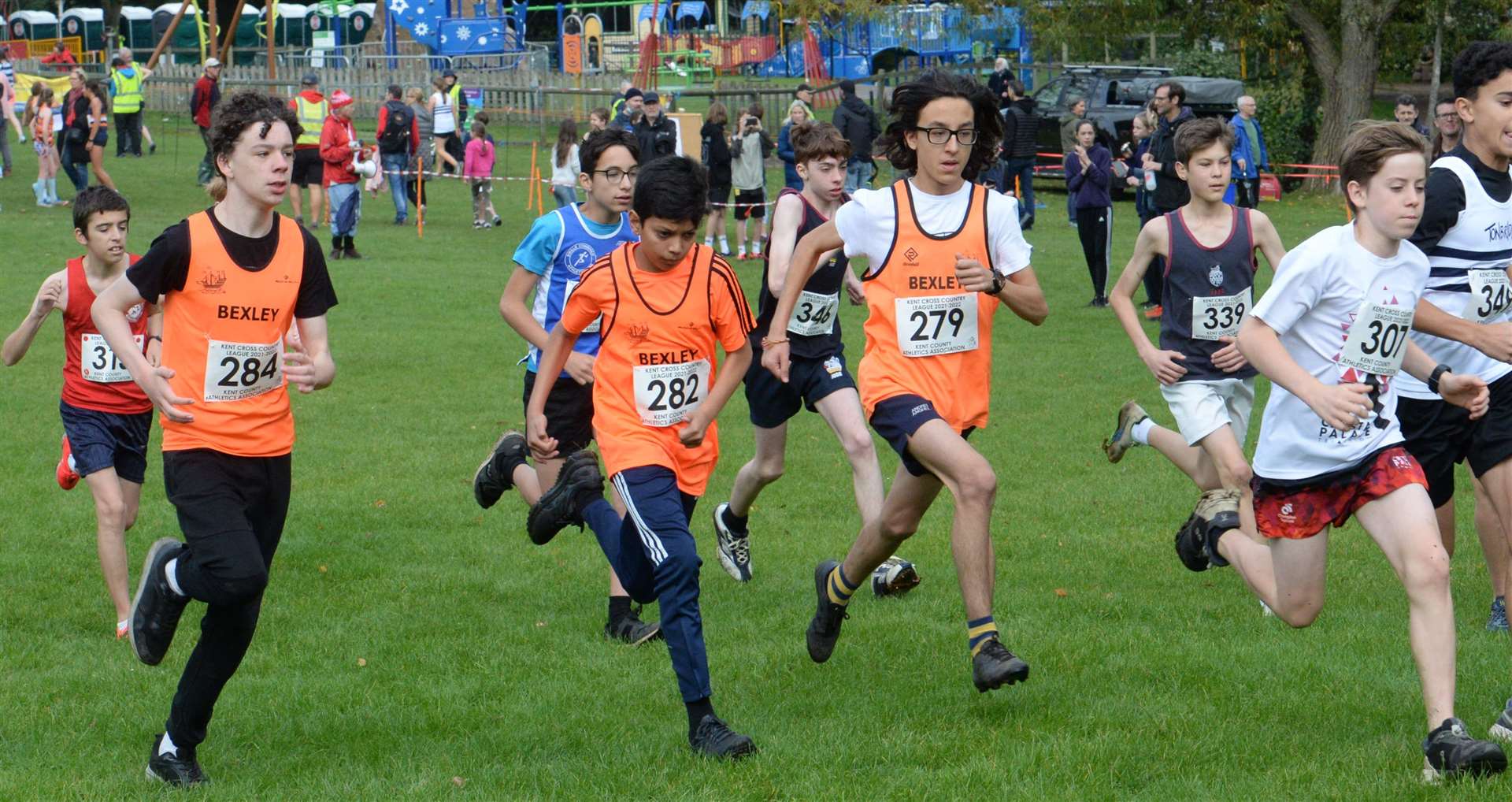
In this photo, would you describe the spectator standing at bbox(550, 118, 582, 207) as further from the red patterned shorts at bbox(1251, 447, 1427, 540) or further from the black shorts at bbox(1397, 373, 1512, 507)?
the red patterned shorts at bbox(1251, 447, 1427, 540)

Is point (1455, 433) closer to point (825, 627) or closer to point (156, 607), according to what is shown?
point (825, 627)

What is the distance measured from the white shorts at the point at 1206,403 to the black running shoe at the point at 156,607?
14.1 ft

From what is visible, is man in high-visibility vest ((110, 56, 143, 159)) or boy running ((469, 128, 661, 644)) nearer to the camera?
boy running ((469, 128, 661, 644))

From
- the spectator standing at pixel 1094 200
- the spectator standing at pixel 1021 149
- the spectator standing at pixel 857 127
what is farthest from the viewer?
the spectator standing at pixel 1021 149

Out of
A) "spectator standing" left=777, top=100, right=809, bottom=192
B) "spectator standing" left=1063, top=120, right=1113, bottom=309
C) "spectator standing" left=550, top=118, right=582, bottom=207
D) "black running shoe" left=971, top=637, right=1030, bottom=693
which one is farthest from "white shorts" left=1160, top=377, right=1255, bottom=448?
"spectator standing" left=777, top=100, right=809, bottom=192

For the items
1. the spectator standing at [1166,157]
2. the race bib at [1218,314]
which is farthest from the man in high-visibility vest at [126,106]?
the race bib at [1218,314]

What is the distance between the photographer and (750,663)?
6574mm

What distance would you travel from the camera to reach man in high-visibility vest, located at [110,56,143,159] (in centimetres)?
3278

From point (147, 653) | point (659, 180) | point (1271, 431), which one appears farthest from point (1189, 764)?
point (147, 653)

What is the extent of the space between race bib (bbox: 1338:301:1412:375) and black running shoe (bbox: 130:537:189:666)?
369cm

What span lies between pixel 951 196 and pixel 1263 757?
2.22 metres

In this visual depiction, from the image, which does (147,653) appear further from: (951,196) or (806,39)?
(806,39)

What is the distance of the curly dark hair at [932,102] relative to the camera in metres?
6.15

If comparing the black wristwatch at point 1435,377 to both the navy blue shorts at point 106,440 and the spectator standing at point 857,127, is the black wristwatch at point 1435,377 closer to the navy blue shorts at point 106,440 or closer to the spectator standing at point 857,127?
the navy blue shorts at point 106,440
